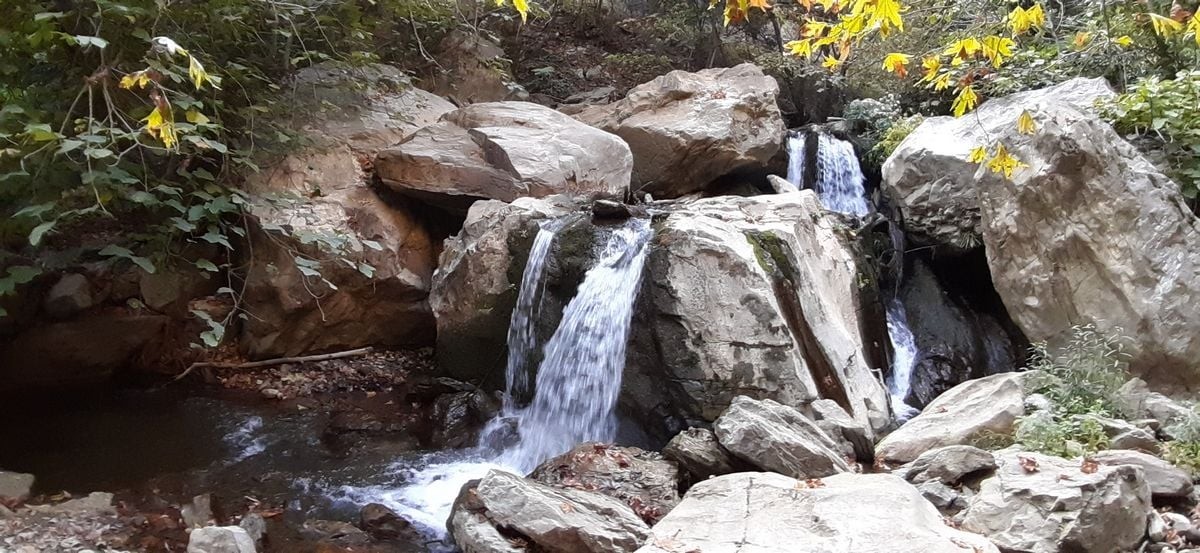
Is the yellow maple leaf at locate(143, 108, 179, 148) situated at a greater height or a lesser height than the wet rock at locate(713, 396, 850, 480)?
greater

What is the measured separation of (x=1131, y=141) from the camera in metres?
6.99

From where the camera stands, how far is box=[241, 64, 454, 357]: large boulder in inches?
298

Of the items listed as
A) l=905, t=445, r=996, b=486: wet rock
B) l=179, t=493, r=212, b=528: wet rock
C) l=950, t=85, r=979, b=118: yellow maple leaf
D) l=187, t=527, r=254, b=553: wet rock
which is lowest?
l=179, t=493, r=212, b=528: wet rock

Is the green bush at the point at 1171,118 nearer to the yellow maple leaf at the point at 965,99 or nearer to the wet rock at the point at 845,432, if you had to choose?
the wet rock at the point at 845,432

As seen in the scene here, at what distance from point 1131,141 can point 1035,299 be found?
6.09ft

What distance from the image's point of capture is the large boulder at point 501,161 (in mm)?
8148

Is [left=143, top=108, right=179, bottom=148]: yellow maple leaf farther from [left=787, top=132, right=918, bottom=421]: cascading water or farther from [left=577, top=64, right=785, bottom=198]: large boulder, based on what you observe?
[left=787, top=132, right=918, bottom=421]: cascading water

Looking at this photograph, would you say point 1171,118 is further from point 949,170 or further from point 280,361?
point 280,361

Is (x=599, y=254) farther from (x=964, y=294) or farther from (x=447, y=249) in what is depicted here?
(x=964, y=294)

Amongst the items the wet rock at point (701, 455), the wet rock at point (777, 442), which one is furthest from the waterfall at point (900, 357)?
the wet rock at point (701, 455)

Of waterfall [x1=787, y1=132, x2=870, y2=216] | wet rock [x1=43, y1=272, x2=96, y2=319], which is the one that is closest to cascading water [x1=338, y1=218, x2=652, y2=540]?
wet rock [x1=43, y1=272, x2=96, y2=319]

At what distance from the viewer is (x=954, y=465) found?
15.0 ft

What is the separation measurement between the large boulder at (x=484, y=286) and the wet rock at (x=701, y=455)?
8.62 feet

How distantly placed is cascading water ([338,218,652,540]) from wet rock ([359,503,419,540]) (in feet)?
1.73
